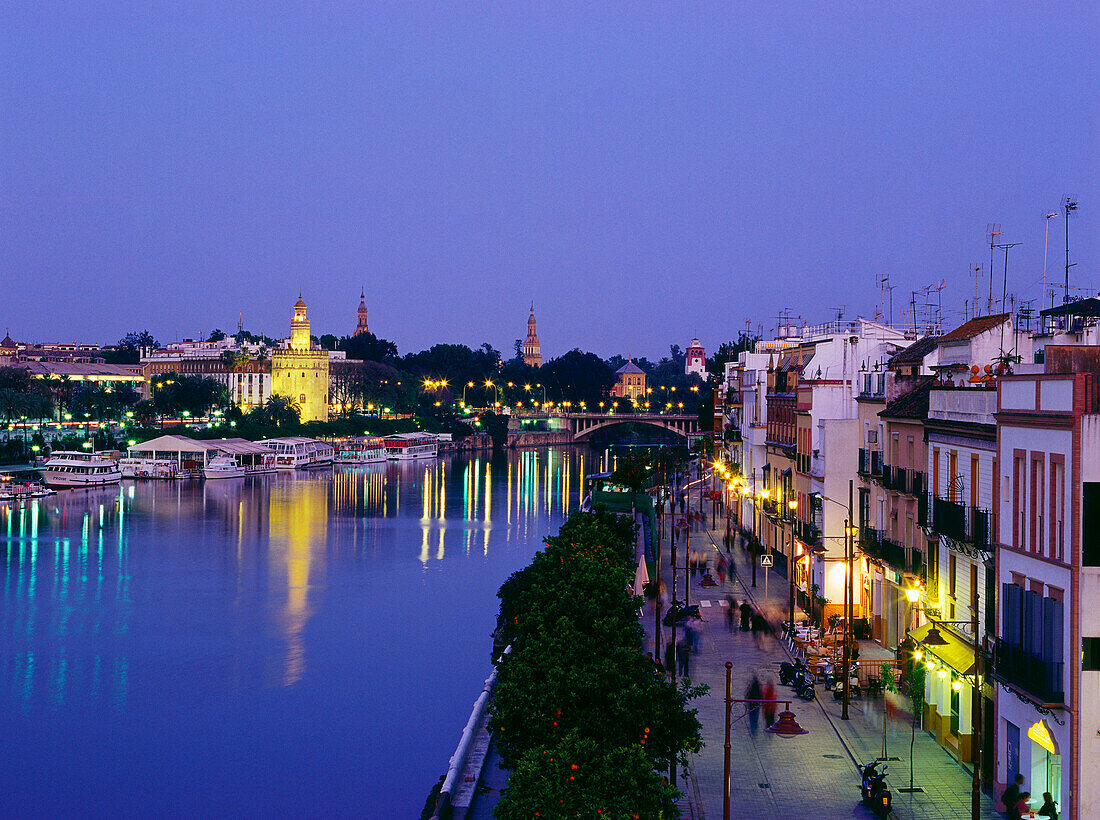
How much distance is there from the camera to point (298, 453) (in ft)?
369

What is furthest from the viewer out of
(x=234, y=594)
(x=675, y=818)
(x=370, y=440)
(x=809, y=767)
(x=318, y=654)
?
(x=370, y=440)

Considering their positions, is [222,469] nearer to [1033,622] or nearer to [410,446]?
[410,446]

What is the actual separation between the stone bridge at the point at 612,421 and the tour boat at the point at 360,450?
24742 mm

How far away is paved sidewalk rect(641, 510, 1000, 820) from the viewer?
53.8ft

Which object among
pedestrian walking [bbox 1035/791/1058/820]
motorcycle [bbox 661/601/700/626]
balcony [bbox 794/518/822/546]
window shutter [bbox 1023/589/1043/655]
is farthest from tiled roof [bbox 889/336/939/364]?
pedestrian walking [bbox 1035/791/1058/820]

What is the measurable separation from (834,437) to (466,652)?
12.2 metres

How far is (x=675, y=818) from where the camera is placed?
44.2ft

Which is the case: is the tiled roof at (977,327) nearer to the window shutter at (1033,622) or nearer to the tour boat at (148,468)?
the window shutter at (1033,622)

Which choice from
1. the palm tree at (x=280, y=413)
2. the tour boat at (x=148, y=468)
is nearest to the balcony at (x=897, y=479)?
the tour boat at (x=148, y=468)

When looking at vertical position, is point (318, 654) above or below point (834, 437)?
below

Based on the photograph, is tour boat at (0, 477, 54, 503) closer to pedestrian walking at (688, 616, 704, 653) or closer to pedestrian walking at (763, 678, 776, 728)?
pedestrian walking at (688, 616, 704, 653)

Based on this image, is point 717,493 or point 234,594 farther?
point 717,493

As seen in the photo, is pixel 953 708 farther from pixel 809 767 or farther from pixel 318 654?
pixel 318 654

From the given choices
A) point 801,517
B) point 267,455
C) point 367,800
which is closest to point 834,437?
point 801,517
